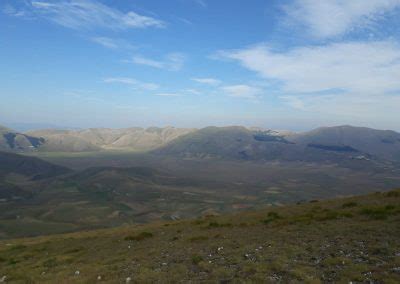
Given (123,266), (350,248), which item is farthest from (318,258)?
(123,266)

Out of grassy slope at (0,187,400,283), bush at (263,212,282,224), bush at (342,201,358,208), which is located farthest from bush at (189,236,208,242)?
bush at (342,201,358,208)

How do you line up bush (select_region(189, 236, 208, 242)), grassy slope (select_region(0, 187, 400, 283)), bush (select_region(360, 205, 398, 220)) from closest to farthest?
1. grassy slope (select_region(0, 187, 400, 283))
2. bush (select_region(360, 205, 398, 220))
3. bush (select_region(189, 236, 208, 242))

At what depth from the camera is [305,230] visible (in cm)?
3084

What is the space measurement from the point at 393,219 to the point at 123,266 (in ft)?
70.3

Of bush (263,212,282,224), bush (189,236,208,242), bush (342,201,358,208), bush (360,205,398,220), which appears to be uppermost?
bush (360,205,398,220)

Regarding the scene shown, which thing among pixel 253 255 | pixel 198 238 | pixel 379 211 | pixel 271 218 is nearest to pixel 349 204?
pixel 379 211

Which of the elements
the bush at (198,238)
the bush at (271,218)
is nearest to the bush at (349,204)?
the bush at (271,218)

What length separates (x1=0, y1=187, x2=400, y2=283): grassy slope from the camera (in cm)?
2011

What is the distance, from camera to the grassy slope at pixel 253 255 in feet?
66.0

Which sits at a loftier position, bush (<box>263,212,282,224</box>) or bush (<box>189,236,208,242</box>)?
bush (<box>263,212,282,224</box>)

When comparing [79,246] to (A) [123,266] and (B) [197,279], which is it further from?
(B) [197,279]

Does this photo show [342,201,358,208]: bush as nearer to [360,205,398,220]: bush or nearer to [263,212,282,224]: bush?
[360,205,398,220]: bush

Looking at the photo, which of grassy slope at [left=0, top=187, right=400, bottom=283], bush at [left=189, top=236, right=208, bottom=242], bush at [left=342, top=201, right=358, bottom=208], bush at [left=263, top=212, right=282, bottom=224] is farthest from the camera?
bush at [left=342, top=201, right=358, bottom=208]

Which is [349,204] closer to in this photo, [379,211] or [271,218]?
[379,211]
